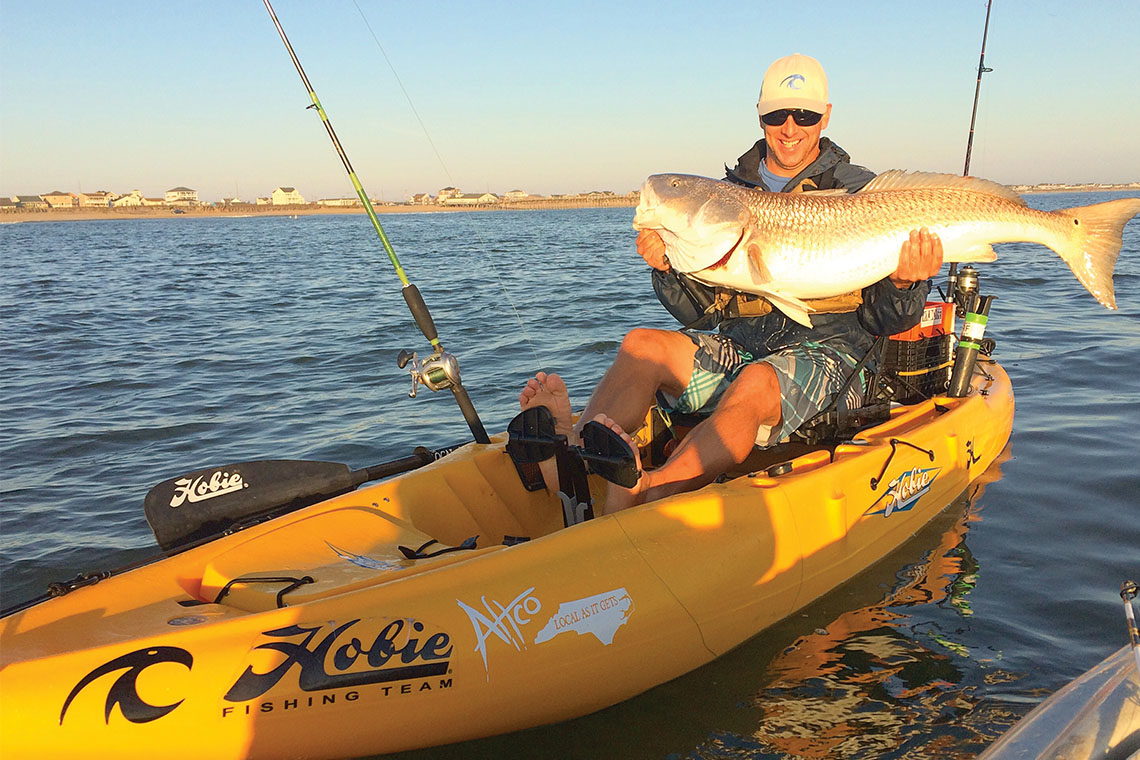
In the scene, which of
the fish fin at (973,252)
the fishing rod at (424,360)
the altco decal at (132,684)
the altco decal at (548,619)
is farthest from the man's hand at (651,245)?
the altco decal at (132,684)

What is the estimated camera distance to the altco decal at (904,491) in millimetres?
4355

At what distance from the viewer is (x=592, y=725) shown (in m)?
3.42

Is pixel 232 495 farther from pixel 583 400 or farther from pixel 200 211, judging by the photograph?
pixel 200 211

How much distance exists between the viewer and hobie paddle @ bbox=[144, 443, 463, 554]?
12.5ft

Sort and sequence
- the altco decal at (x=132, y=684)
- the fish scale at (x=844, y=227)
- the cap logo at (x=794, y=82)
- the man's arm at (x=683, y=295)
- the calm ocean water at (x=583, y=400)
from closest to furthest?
the altco decal at (x=132, y=684)
the calm ocean water at (x=583, y=400)
the fish scale at (x=844, y=227)
the cap logo at (x=794, y=82)
the man's arm at (x=683, y=295)

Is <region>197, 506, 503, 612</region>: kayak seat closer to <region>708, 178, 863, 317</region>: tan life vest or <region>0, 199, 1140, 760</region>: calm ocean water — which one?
<region>0, 199, 1140, 760</region>: calm ocean water

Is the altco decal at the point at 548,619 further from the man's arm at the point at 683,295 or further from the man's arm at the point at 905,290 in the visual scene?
the man's arm at the point at 905,290

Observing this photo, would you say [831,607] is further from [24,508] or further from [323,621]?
[24,508]

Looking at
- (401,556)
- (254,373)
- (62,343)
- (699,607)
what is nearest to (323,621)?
(401,556)

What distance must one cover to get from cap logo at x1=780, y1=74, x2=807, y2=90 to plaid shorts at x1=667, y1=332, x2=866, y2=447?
1.34 m

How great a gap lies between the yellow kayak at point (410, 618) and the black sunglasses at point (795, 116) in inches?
68.0

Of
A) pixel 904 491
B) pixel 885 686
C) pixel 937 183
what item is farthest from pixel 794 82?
pixel 885 686

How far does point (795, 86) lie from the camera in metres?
4.54

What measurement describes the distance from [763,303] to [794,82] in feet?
3.80
